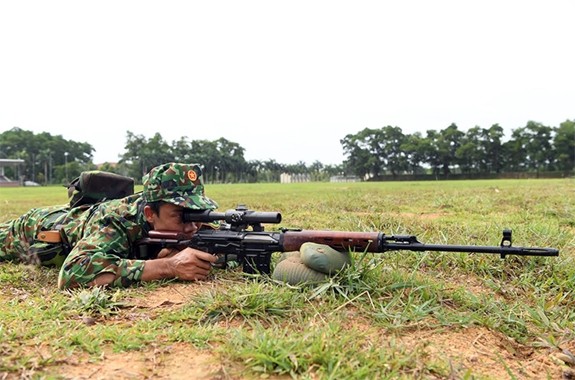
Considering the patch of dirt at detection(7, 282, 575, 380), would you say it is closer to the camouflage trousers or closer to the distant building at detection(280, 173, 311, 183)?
the camouflage trousers

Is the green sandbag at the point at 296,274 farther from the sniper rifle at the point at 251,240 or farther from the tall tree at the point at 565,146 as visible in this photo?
the tall tree at the point at 565,146

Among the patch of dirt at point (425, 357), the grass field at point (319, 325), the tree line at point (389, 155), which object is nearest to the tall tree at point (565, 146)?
the tree line at point (389, 155)

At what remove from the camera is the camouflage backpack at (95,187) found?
15.3 ft

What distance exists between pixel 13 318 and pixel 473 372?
7.99 ft

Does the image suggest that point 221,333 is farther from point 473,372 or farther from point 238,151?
point 238,151

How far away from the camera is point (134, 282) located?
11.7ft

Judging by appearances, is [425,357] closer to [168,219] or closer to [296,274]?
[296,274]

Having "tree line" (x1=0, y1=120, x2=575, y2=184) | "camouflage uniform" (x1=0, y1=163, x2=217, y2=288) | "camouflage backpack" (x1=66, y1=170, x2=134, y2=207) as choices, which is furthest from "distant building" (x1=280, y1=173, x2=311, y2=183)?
"camouflage uniform" (x1=0, y1=163, x2=217, y2=288)

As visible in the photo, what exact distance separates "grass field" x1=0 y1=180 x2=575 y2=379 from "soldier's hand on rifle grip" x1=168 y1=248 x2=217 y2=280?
8 centimetres

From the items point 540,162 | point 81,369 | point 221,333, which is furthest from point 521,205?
point 540,162

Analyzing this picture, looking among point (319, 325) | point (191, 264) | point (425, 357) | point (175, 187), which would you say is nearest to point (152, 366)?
point (319, 325)

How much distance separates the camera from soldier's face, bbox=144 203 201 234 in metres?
3.71

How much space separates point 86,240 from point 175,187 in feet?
2.45

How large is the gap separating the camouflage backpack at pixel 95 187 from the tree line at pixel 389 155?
138ft
